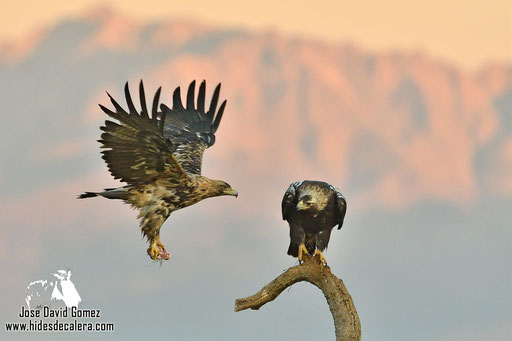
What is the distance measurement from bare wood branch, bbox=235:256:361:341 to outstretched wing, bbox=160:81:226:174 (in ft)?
16.3

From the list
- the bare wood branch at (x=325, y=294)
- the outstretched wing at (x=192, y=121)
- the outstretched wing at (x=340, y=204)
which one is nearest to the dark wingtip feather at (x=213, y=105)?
the outstretched wing at (x=192, y=121)

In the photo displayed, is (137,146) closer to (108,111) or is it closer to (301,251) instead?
(108,111)

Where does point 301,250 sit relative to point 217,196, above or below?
below

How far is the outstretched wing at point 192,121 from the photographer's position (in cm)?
1977

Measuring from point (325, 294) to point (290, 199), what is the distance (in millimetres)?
1717

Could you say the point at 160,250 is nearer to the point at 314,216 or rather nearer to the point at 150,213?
the point at 150,213

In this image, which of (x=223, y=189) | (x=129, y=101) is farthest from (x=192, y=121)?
(x=129, y=101)

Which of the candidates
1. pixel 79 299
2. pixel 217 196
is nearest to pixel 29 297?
A: pixel 79 299

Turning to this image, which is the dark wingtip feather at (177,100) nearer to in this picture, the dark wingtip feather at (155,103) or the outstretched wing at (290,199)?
the dark wingtip feather at (155,103)

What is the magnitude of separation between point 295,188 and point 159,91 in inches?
108

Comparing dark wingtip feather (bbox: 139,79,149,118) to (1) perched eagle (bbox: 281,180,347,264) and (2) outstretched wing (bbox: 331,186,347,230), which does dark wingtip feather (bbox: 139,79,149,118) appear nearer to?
(1) perched eagle (bbox: 281,180,347,264)

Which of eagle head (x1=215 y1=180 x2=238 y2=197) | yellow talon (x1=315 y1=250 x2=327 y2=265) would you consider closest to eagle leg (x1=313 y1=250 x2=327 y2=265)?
yellow talon (x1=315 y1=250 x2=327 y2=265)

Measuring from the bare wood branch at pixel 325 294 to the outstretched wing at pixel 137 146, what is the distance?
291 cm

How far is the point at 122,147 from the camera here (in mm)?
16203
